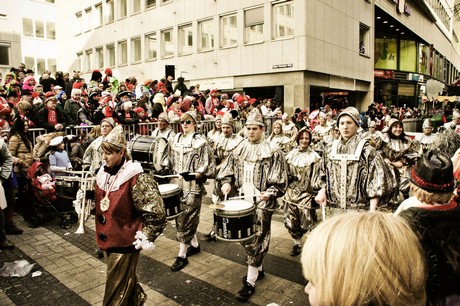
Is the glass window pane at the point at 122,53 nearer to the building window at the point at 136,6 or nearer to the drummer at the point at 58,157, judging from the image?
the building window at the point at 136,6

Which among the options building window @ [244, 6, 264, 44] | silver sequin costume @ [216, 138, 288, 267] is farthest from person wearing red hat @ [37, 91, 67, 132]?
building window @ [244, 6, 264, 44]

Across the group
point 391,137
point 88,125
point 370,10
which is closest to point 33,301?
point 88,125

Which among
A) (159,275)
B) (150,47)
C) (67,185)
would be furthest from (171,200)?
(150,47)

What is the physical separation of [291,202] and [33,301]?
151 inches

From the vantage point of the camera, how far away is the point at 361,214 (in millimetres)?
1303

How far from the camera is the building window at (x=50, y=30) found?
125 ft

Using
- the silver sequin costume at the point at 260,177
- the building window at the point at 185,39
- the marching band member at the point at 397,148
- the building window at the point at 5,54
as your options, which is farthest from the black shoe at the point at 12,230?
the building window at the point at 5,54

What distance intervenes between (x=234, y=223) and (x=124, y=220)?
4.25 ft

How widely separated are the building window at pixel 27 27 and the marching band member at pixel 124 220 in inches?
1576

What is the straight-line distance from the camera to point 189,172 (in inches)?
218

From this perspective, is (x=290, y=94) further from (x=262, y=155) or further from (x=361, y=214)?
(x=361, y=214)

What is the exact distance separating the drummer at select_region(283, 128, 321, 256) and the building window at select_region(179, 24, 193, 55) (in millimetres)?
20598

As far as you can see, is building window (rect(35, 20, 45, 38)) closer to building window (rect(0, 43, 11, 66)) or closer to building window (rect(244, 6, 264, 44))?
building window (rect(0, 43, 11, 66))

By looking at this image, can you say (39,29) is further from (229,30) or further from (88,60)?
(229,30)
